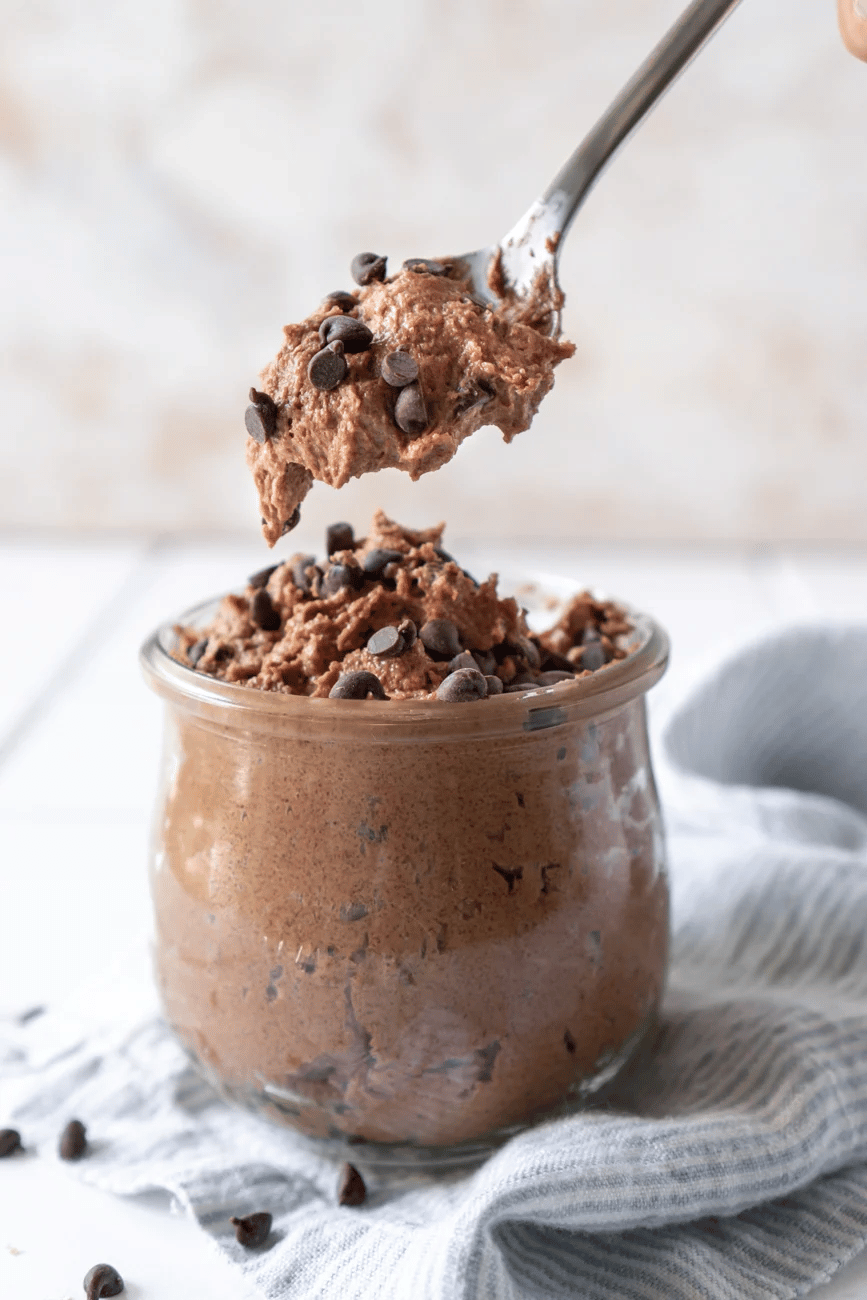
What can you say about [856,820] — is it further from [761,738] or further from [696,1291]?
[696,1291]

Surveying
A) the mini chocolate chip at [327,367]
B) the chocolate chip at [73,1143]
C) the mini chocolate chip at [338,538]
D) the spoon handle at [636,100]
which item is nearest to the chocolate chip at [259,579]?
the mini chocolate chip at [338,538]

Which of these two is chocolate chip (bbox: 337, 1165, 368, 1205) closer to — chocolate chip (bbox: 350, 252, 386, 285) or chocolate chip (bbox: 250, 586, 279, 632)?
chocolate chip (bbox: 250, 586, 279, 632)

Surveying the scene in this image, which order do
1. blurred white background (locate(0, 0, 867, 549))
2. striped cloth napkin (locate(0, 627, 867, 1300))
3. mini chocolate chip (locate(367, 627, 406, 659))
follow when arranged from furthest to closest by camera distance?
blurred white background (locate(0, 0, 867, 549)), mini chocolate chip (locate(367, 627, 406, 659)), striped cloth napkin (locate(0, 627, 867, 1300))

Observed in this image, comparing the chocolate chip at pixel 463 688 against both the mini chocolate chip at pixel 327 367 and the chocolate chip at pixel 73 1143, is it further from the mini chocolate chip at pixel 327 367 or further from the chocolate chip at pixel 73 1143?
the chocolate chip at pixel 73 1143

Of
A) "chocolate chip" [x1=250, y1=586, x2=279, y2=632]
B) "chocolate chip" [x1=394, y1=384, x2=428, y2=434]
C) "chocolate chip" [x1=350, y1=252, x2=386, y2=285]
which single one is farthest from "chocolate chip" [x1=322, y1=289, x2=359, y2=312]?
"chocolate chip" [x1=250, y1=586, x2=279, y2=632]

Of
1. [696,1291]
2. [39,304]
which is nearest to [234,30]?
[39,304]

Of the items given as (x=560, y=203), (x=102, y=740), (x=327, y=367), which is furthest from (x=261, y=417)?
(x=102, y=740)

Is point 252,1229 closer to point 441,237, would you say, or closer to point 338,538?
point 338,538
